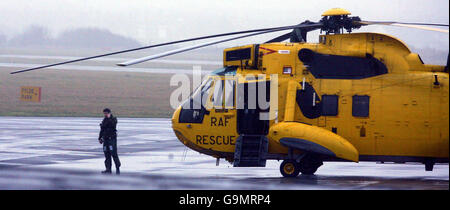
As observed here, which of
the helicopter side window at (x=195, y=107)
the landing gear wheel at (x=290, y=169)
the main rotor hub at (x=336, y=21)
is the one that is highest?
the main rotor hub at (x=336, y=21)

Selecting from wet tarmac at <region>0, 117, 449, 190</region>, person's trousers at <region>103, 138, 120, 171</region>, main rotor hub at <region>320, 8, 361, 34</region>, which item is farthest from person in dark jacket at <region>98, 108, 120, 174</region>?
main rotor hub at <region>320, 8, 361, 34</region>

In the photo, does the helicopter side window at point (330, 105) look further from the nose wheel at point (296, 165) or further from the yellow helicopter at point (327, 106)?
the nose wheel at point (296, 165)

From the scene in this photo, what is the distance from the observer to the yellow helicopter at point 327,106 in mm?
14328

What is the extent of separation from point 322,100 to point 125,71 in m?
61.6

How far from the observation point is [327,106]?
14734 millimetres

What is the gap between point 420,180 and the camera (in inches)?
595

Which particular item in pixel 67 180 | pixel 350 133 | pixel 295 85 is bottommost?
pixel 67 180

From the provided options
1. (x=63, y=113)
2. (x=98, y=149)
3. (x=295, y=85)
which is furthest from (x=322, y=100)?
(x=63, y=113)

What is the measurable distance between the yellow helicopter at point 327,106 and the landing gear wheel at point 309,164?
22 mm

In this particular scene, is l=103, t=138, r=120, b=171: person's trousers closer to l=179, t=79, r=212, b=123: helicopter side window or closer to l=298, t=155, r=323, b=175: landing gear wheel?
l=179, t=79, r=212, b=123: helicopter side window

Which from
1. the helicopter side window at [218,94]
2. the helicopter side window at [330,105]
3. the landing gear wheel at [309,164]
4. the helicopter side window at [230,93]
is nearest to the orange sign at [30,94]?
the helicopter side window at [218,94]

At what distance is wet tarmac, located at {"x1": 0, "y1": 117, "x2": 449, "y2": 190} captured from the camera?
13609 millimetres

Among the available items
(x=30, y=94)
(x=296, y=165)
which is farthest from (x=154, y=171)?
(x=30, y=94)
